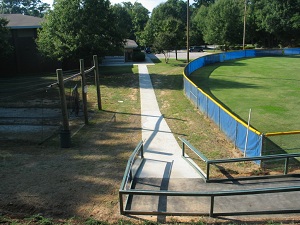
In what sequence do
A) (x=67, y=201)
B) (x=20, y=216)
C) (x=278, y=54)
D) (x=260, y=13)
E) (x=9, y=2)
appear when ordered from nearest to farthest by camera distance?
(x=20, y=216) → (x=67, y=201) → (x=278, y=54) → (x=260, y=13) → (x=9, y=2)

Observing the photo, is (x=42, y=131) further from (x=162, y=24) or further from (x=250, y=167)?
(x=162, y=24)

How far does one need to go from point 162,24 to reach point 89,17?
19763 millimetres

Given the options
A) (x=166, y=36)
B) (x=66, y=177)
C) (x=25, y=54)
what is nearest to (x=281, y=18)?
(x=166, y=36)

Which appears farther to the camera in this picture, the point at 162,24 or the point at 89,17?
the point at 162,24

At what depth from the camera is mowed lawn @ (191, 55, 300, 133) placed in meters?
16.6

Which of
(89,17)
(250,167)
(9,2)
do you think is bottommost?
(250,167)

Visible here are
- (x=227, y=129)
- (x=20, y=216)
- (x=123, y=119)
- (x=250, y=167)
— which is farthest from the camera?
(x=123, y=119)

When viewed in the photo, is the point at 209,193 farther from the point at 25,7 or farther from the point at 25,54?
the point at 25,7

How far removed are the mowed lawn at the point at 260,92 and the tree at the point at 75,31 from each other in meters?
10.4

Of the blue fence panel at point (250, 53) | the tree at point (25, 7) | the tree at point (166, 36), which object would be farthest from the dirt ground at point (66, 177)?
the tree at point (25, 7)

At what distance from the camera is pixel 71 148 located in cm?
1277

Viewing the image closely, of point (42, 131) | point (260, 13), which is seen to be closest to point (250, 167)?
point (42, 131)

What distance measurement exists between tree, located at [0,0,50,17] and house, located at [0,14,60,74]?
11599 centimetres

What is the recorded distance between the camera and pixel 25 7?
5802 inches
